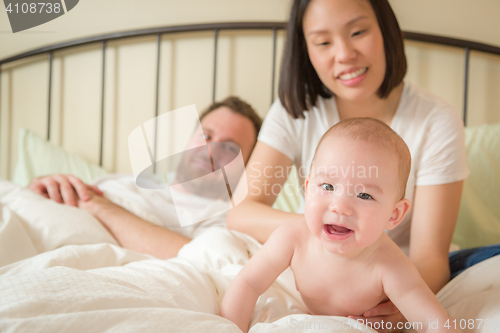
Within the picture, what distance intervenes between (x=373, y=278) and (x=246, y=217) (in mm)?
401

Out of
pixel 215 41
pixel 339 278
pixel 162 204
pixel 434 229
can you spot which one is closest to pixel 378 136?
pixel 339 278

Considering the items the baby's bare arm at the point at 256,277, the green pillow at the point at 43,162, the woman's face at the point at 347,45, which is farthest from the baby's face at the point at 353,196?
the green pillow at the point at 43,162

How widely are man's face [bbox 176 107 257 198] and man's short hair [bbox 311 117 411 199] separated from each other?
795 mm

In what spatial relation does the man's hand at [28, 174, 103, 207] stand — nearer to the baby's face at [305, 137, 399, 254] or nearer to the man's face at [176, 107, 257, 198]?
the man's face at [176, 107, 257, 198]

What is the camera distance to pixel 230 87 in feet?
5.85

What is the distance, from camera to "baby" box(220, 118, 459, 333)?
22.2 inches

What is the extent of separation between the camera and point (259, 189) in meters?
1.03

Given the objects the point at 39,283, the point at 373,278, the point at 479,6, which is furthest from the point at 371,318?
the point at 479,6

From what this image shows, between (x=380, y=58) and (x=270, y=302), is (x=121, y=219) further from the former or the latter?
(x=380, y=58)

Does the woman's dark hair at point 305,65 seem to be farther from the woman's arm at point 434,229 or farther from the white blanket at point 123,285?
the white blanket at point 123,285

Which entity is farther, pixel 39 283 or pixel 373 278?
pixel 373 278

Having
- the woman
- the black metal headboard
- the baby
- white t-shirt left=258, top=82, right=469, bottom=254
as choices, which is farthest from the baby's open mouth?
the black metal headboard

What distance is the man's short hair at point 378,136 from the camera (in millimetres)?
580

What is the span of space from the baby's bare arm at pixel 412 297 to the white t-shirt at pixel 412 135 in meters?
0.38
